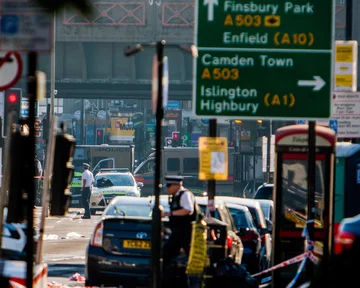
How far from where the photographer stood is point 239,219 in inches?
790

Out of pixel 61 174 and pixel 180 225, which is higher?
pixel 61 174

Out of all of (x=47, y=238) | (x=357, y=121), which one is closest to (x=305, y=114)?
(x=357, y=121)

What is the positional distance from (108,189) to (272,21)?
31351mm

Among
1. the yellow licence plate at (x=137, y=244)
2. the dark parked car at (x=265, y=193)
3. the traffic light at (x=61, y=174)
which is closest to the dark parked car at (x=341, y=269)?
the traffic light at (x=61, y=174)

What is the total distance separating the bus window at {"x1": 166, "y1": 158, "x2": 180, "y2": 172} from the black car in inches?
1710

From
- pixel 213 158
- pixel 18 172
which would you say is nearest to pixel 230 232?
pixel 213 158

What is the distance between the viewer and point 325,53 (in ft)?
50.8

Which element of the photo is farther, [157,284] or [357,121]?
[357,121]

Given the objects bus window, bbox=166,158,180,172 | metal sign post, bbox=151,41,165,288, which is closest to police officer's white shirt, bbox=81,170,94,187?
bus window, bbox=166,158,180,172

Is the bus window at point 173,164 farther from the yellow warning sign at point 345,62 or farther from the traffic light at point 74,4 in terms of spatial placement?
the traffic light at point 74,4

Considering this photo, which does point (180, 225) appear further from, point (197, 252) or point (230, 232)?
point (230, 232)

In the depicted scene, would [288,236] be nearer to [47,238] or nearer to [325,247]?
[325,247]

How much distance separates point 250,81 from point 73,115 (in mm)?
125990

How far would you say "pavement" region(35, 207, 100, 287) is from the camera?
67.4 ft
